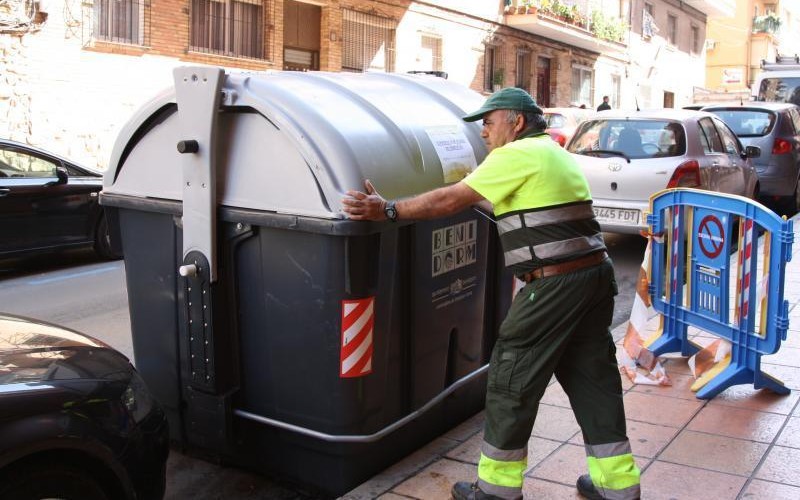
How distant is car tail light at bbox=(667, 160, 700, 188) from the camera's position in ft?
28.3

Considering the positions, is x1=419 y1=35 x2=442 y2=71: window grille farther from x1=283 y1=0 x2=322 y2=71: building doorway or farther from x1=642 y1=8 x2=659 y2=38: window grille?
x1=642 y1=8 x2=659 y2=38: window grille

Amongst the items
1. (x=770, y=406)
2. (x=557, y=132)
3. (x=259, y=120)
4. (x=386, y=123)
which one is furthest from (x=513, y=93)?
(x=557, y=132)

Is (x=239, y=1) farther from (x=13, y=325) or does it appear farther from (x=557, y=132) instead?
(x=13, y=325)

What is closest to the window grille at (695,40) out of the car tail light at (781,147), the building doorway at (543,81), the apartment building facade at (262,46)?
the apartment building facade at (262,46)

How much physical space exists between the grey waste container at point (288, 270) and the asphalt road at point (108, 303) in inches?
6.3

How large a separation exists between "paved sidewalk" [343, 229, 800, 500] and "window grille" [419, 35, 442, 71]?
723 inches

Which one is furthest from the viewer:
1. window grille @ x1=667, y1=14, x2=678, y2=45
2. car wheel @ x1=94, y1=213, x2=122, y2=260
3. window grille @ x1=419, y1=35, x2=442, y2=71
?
window grille @ x1=667, y1=14, x2=678, y2=45

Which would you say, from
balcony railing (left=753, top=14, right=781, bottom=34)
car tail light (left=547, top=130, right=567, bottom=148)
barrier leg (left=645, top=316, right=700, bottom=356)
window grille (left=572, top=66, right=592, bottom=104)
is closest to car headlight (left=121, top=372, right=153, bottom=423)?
barrier leg (left=645, top=316, right=700, bottom=356)

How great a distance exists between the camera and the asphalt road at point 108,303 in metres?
4.03

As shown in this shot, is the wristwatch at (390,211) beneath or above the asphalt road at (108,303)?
above

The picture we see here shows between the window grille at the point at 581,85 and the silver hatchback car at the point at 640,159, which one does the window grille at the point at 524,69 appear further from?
the silver hatchback car at the point at 640,159

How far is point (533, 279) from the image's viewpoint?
11.3 feet

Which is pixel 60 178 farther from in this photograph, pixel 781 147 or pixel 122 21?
pixel 781 147

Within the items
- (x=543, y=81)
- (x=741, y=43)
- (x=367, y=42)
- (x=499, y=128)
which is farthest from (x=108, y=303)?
(x=741, y=43)
